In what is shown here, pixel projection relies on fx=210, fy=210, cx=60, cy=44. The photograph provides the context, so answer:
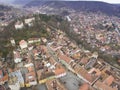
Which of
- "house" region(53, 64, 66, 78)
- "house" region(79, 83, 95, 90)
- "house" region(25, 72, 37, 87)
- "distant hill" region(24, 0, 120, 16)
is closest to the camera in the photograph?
"house" region(79, 83, 95, 90)

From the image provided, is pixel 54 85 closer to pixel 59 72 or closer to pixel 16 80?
pixel 59 72

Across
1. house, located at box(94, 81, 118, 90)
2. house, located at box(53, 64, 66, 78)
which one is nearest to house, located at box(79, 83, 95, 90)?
house, located at box(94, 81, 118, 90)

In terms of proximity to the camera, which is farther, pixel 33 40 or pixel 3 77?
pixel 33 40

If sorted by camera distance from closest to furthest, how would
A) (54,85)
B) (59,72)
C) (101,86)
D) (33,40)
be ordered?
(54,85) < (101,86) < (59,72) < (33,40)

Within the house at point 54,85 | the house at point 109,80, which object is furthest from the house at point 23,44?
the house at point 109,80

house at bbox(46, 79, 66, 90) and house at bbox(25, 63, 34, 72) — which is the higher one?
house at bbox(46, 79, 66, 90)

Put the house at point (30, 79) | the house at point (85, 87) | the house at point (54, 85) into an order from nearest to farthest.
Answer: the house at point (54, 85) → the house at point (85, 87) → the house at point (30, 79)

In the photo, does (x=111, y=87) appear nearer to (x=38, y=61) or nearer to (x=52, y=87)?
(x=52, y=87)

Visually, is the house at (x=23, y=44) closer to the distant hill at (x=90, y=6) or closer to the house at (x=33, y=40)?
the house at (x=33, y=40)

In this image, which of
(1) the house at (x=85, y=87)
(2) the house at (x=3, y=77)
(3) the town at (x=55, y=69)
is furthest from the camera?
(2) the house at (x=3, y=77)

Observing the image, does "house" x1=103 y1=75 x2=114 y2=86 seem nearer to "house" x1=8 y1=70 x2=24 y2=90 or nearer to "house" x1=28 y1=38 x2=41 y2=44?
"house" x1=8 y1=70 x2=24 y2=90

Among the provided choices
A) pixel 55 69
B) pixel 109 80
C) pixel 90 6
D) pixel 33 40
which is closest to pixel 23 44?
pixel 33 40
